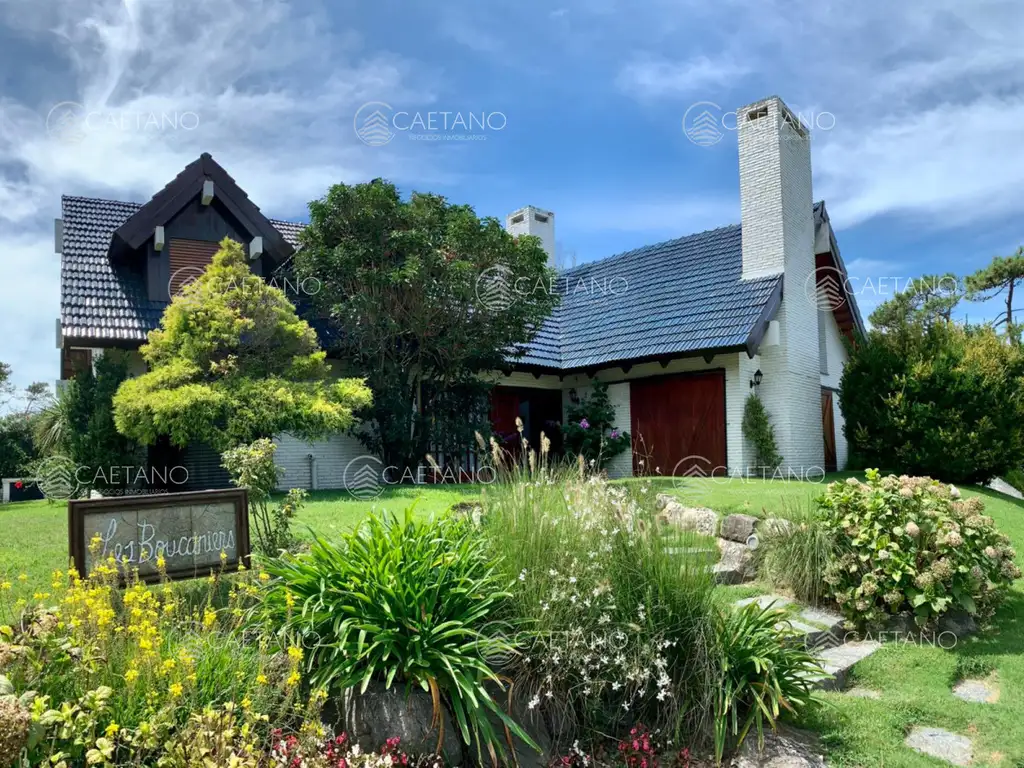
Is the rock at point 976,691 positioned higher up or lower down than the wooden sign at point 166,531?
lower down

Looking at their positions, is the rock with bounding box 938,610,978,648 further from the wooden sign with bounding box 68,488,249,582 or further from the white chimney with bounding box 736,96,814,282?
the white chimney with bounding box 736,96,814,282

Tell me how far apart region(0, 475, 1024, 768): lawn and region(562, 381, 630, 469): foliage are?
6.42m

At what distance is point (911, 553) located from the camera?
19.8 ft

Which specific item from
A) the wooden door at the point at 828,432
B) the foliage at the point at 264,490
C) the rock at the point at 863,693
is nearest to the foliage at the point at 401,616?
the foliage at the point at 264,490

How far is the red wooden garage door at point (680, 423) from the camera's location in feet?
46.7

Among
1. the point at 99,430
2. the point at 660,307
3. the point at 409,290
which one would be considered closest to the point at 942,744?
the point at 409,290

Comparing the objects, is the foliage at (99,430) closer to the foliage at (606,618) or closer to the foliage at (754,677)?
the foliage at (606,618)

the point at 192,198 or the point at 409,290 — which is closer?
the point at 409,290

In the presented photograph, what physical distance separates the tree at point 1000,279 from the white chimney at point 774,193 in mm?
15195

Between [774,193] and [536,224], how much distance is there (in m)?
7.01

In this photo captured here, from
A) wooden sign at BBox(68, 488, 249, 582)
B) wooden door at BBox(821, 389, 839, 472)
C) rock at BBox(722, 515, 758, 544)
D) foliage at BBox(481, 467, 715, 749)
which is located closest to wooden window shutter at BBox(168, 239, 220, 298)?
wooden sign at BBox(68, 488, 249, 582)

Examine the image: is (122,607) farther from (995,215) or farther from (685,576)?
(995,215)

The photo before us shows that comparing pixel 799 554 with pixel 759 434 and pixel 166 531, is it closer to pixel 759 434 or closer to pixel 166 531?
pixel 166 531

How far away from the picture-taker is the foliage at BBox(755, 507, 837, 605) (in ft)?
20.8
